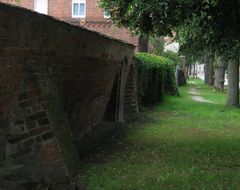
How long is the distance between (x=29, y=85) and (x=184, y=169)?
307 cm

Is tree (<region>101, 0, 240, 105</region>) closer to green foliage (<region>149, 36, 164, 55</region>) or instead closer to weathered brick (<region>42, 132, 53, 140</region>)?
weathered brick (<region>42, 132, 53, 140</region>)

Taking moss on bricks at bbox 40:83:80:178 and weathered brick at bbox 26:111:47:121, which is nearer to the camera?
Answer: weathered brick at bbox 26:111:47:121

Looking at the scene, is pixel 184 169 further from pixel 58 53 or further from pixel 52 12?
pixel 52 12

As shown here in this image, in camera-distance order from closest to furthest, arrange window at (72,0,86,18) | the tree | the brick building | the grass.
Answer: the grass → the tree → the brick building → window at (72,0,86,18)

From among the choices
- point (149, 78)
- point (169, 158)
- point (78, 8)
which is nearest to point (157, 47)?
point (78, 8)

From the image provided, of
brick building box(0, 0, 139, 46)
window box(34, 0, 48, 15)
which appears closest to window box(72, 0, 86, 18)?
brick building box(0, 0, 139, 46)

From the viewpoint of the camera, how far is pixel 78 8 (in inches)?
1774

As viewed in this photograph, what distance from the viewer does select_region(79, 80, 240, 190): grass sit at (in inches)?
336

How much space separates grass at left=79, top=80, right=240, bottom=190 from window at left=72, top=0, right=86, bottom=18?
1117 inches

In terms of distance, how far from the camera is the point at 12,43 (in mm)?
7117

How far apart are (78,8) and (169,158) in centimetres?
3539

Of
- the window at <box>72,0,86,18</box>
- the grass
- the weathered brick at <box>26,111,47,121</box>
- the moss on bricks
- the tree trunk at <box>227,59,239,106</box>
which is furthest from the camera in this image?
the window at <box>72,0,86,18</box>

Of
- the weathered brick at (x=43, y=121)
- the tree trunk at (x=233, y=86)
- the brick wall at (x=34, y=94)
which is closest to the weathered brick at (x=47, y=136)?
the brick wall at (x=34, y=94)

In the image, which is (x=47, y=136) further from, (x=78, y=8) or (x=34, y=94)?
(x=78, y=8)
